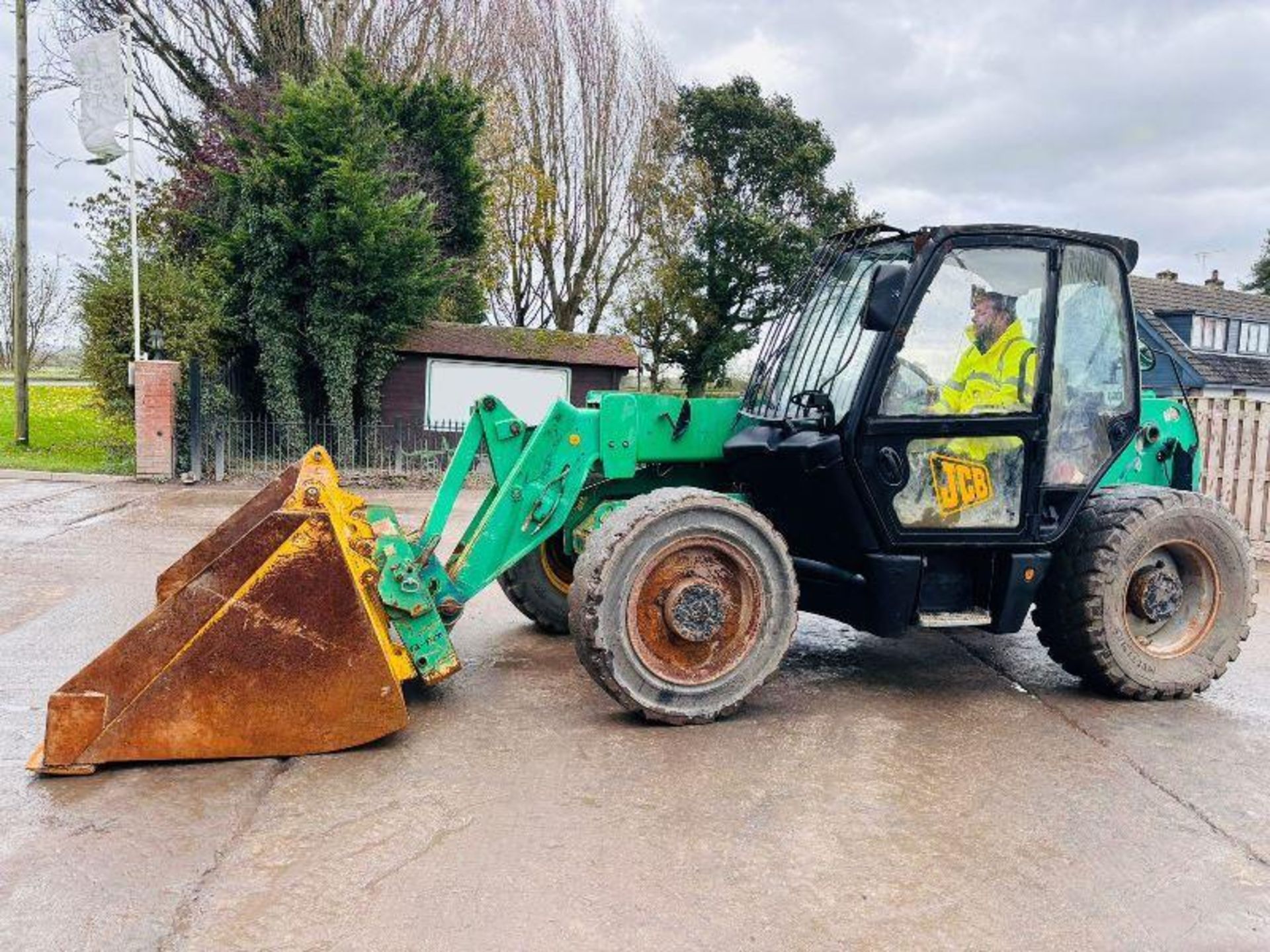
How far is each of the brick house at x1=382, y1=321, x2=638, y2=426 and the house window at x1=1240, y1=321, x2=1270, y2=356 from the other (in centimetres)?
2668

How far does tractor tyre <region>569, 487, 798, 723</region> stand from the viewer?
14.4 feet

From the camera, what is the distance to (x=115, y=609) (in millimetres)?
6598

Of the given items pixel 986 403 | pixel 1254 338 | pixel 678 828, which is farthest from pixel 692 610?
pixel 1254 338

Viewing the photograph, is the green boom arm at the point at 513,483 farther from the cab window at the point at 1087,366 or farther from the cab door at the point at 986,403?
the cab window at the point at 1087,366

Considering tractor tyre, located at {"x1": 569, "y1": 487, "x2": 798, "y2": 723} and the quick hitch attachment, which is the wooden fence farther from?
the quick hitch attachment

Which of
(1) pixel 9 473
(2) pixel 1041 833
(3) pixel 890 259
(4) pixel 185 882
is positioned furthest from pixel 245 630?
(1) pixel 9 473

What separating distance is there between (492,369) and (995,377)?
13.6m

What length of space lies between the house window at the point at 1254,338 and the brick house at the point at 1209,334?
2 cm

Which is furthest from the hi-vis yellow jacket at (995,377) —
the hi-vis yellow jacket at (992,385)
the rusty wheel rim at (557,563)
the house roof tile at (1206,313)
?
the house roof tile at (1206,313)

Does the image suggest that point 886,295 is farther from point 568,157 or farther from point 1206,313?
point 1206,313

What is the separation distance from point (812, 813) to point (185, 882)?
2068 millimetres

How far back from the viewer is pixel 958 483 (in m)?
4.84

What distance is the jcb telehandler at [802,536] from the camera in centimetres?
394

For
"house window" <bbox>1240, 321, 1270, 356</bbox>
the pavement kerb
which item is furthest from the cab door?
"house window" <bbox>1240, 321, 1270, 356</bbox>
